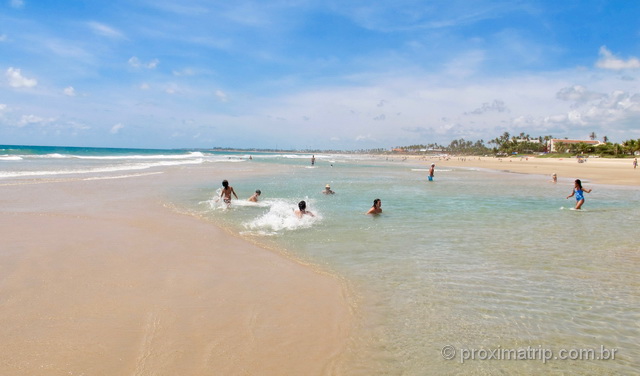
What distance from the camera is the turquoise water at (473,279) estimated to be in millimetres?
4367

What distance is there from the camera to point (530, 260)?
7859 millimetres

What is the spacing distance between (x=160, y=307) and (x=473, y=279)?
199 inches

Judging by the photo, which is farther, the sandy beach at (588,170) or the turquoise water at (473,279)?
the sandy beach at (588,170)

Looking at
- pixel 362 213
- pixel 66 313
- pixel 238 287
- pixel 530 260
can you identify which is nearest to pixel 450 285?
pixel 530 260

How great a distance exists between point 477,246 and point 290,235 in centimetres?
466

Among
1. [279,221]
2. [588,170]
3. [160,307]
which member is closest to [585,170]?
[588,170]

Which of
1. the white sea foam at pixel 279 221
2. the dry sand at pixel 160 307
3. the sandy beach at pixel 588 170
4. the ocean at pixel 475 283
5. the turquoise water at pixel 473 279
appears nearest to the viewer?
the dry sand at pixel 160 307

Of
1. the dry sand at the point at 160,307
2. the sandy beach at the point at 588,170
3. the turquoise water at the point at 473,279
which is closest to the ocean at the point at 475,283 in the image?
the turquoise water at the point at 473,279

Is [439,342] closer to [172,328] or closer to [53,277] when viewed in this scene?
[172,328]

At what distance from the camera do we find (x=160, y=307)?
5.22 meters

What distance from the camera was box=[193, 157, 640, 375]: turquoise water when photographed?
4.37 meters

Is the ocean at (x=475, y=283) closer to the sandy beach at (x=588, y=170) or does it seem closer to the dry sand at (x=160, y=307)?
the dry sand at (x=160, y=307)

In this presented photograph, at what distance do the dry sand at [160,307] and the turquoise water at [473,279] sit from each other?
2.20 ft

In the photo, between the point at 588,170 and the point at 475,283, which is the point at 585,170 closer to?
the point at 588,170
